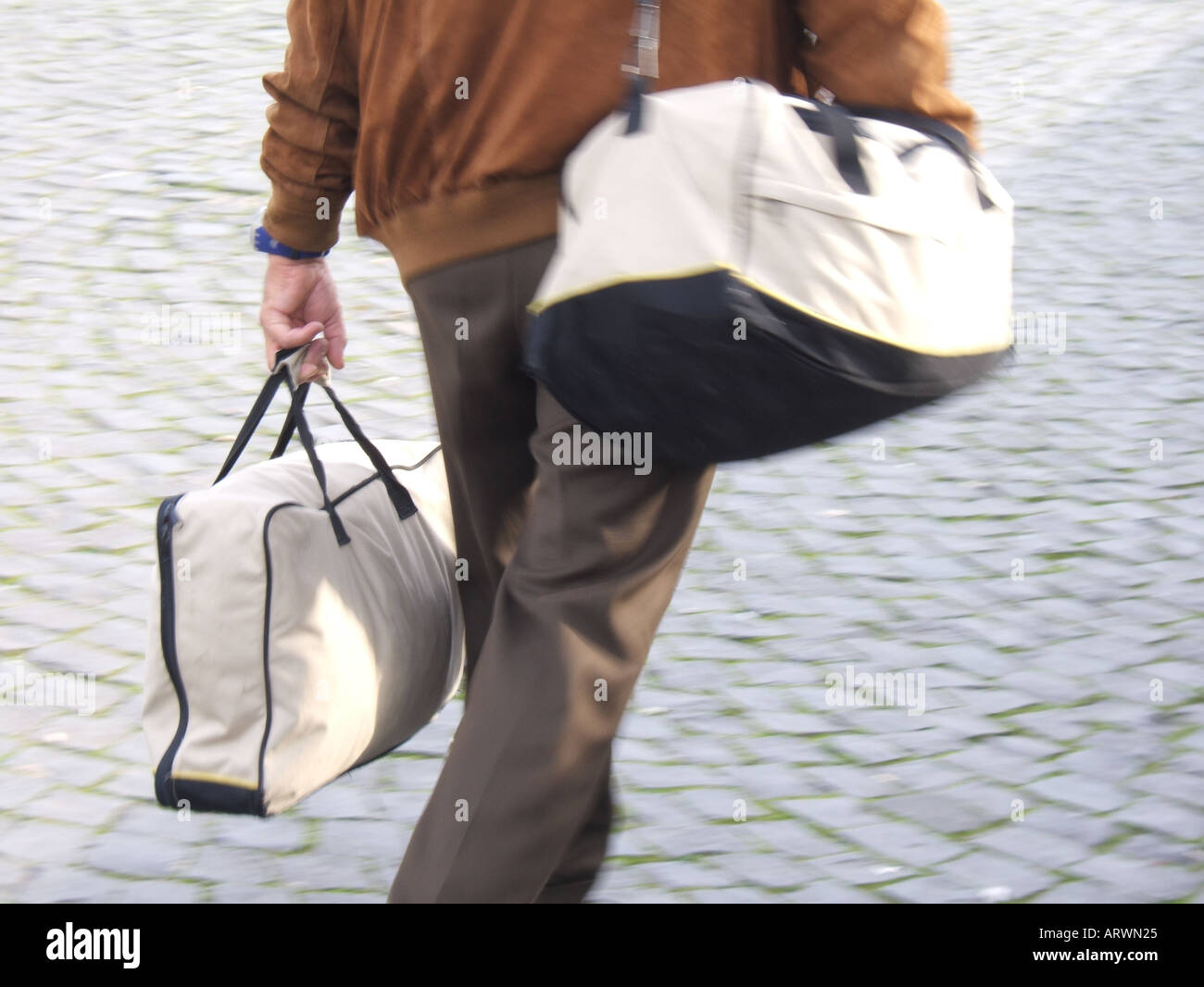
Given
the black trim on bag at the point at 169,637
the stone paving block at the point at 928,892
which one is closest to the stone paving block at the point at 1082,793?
the stone paving block at the point at 928,892

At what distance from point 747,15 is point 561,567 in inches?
27.9

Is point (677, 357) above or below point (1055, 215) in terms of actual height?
above

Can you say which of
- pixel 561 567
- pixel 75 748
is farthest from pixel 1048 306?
pixel 561 567

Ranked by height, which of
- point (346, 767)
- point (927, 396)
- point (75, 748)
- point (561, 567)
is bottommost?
point (75, 748)

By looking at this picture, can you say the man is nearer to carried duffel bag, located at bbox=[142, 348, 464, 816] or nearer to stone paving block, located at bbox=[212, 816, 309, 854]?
carried duffel bag, located at bbox=[142, 348, 464, 816]

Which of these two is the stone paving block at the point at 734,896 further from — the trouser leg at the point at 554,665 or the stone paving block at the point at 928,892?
the trouser leg at the point at 554,665

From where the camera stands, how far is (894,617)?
157 inches

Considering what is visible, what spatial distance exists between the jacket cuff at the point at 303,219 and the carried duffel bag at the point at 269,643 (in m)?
0.30

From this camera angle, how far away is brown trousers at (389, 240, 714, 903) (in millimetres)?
1966

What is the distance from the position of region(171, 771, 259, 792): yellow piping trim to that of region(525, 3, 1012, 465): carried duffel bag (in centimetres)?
81

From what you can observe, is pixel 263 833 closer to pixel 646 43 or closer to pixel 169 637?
pixel 169 637

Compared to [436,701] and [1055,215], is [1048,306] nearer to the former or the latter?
[1055,215]

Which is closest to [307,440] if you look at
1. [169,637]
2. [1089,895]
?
[169,637]

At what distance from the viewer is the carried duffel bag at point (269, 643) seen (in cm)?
221
